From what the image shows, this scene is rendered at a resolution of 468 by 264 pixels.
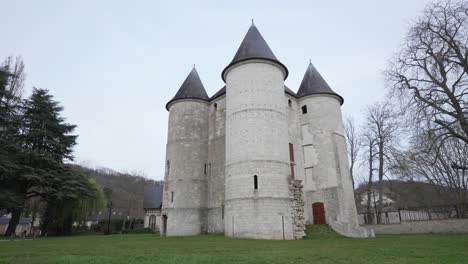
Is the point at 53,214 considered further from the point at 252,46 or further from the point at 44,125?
the point at 252,46

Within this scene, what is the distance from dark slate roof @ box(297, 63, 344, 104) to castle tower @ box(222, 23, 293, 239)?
4.55m

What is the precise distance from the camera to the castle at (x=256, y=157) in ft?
58.6

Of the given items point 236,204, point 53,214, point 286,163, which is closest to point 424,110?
point 286,163

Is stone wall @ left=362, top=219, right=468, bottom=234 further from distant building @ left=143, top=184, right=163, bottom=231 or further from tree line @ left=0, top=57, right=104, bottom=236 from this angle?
distant building @ left=143, top=184, right=163, bottom=231

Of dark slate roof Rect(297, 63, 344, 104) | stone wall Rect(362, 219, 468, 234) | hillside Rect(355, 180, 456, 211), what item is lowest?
stone wall Rect(362, 219, 468, 234)

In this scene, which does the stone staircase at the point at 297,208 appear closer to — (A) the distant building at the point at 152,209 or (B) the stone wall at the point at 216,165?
(B) the stone wall at the point at 216,165

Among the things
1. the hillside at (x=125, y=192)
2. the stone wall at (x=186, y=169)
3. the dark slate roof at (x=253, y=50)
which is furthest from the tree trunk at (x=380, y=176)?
the hillside at (x=125, y=192)

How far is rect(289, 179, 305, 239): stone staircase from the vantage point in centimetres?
1800

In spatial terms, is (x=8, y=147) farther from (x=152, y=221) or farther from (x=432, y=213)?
(x=432, y=213)

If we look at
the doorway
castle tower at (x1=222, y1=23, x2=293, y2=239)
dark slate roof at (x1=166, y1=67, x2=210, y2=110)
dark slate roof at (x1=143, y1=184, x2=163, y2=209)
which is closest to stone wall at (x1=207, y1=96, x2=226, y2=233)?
dark slate roof at (x1=166, y1=67, x2=210, y2=110)

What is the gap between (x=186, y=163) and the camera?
77.6 ft

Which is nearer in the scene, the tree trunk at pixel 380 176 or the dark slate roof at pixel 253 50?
the dark slate roof at pixel 253 50

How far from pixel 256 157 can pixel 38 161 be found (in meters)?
18.2

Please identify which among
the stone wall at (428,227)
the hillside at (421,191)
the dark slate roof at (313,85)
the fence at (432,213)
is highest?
the dark slate roof at (313,85)
